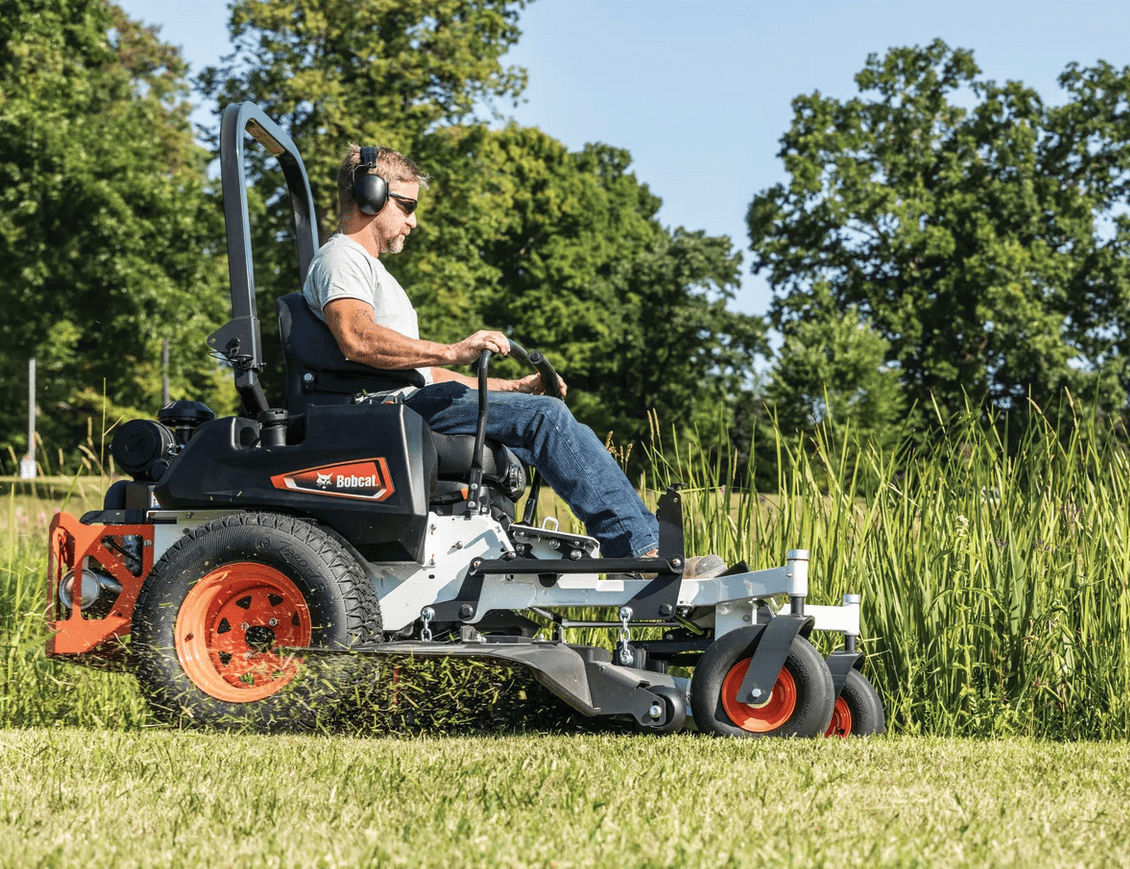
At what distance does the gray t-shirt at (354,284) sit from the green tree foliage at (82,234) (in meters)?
17.4

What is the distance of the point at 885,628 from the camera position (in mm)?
4855

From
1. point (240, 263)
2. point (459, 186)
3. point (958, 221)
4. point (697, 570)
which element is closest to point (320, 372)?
point (240, 263)

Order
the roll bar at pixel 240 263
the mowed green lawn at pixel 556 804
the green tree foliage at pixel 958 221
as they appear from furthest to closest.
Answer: the green tree foliage at pixel 958 221, the roll bar at pixel 240 263, the mowed green lawn at pixel 556 804

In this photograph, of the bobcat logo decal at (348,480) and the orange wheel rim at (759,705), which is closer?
the orange wheel rim at (759,705)

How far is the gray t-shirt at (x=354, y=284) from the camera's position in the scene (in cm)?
432

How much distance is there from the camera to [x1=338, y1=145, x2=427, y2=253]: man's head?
15.2 ft

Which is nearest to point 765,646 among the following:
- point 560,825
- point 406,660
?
point 406,660

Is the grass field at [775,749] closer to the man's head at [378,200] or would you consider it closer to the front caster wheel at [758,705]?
the front caster wheel at [758,705]

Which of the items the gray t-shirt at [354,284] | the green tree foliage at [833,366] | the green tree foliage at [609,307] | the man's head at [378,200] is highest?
the green tree foliage at [609,307]

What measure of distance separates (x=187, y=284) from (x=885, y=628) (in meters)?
20.1

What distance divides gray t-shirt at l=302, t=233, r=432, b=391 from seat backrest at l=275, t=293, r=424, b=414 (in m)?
0.06

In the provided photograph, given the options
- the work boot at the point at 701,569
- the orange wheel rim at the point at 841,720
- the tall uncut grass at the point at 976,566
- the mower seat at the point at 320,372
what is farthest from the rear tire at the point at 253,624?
the tall uncut grass at the point at 976,566

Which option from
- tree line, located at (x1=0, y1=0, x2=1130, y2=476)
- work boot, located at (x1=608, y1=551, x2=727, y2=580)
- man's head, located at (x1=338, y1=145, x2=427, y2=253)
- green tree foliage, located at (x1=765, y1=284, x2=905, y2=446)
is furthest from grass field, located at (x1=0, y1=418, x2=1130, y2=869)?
green tree foliage, located at (x1=765, y1=284, x2=905, y2=446)

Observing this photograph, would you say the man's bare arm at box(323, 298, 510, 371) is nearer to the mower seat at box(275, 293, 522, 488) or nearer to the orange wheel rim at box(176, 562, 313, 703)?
the mower seat at box(275, 293, 522, 488)
